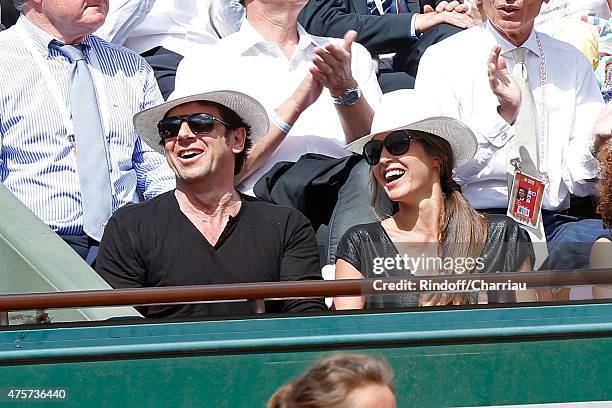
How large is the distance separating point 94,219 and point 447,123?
1072 millimetres

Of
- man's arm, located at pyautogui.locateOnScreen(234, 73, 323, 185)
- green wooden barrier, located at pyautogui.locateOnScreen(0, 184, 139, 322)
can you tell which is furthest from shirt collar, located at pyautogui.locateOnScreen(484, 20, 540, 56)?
green wooden barrier, located at pyautogui.locateOnScreen(0, 184, 139, 322)

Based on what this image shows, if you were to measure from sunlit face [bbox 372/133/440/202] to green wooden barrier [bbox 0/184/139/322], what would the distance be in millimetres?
833

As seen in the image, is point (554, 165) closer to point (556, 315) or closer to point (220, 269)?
point (556, 315)

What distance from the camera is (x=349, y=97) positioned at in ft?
12.4

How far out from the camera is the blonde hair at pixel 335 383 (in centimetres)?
216

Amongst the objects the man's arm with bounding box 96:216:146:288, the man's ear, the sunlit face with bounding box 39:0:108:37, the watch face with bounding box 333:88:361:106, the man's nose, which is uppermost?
the sunlit face with bounding box 39:0:108:37

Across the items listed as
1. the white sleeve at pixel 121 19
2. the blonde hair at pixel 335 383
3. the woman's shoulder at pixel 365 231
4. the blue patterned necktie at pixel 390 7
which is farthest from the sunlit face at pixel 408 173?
the blue patterned necktie at pixel 390 7

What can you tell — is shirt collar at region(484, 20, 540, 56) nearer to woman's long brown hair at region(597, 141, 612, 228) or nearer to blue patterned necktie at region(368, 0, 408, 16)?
woman's long brown hair at region(597, 141, 612, 228)

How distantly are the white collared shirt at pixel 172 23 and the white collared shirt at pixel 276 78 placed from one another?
0.37m

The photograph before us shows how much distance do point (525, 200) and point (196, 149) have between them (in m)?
0.94

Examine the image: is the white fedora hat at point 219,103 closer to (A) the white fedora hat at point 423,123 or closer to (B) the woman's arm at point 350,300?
(A) the white fedora hat at point 423,123

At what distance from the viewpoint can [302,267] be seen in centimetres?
328

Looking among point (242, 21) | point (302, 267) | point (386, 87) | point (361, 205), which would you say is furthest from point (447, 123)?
point (242, 21)

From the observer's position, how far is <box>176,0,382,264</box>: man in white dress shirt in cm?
377
